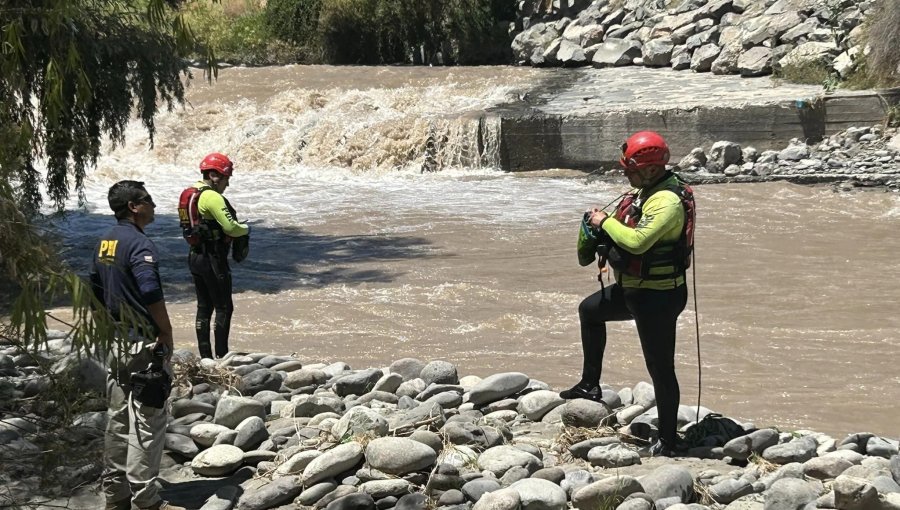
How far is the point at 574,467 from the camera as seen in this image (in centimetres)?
605

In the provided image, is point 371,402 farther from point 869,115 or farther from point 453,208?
point 869,115

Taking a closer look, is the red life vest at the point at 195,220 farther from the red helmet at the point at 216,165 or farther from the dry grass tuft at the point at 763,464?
the dry grass tuft at the point at 763,464

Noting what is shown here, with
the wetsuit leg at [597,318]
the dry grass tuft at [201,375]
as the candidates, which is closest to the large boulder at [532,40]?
the dry grass tuft at [201,375]

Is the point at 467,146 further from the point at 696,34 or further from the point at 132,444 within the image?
the point at 132,444

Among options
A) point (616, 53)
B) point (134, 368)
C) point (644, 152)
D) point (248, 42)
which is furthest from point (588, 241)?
point (248, 42)

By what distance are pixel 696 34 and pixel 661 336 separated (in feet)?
79.3

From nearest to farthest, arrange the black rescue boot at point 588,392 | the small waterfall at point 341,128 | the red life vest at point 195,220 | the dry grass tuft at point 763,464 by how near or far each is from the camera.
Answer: the dry grass tuft at point 763,464 → the black rescue boot at point 588,392 → the red life vest at point 195,220 → the small waterfall at point 341,128

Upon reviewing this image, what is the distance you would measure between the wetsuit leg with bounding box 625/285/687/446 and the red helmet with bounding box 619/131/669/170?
0.63 meters

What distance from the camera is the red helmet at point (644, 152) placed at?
5.95m

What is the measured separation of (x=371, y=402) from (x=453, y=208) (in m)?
12.2

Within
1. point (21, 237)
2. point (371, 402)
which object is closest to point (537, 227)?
point (371, 402)

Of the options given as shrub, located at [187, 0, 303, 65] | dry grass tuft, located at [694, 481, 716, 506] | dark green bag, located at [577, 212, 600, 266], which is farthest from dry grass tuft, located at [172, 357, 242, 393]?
shrub, located at [187, 0, 303, 65]

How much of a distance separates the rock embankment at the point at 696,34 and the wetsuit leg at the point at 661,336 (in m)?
18.8

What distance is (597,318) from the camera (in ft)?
20.7
